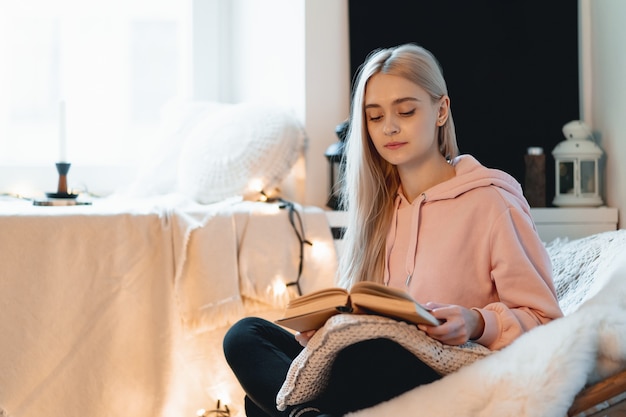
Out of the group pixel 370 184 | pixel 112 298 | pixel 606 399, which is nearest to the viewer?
pixel 606 399

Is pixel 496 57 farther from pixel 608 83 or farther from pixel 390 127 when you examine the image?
pixel 390 127

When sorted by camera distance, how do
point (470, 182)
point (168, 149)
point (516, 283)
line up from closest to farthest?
point (516, 283) < point (470, 182) < point (168, 149)

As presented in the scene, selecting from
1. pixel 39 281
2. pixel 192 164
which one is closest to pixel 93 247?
pixel 39 281

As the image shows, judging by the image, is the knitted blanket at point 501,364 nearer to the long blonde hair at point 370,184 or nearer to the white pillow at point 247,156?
the long blonde hair at point 370,184

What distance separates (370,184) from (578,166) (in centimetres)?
96

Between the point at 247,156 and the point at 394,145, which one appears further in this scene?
the point at 247,156

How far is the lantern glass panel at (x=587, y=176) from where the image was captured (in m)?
2.26

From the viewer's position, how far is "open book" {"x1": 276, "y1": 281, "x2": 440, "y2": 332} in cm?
106

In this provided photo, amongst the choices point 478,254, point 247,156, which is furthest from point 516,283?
point 247,156

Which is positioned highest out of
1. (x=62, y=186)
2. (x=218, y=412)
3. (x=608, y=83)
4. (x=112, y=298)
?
(x=608, y=83)

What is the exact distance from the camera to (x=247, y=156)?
7.61ft

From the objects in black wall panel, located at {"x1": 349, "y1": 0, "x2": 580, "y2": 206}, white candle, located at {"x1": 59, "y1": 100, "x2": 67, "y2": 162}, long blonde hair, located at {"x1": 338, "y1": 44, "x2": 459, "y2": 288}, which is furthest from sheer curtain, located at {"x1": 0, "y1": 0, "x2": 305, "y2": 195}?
long blonde hair, located at {"x1": 338, "y1": 44, "x2": 459, "y2": 288}

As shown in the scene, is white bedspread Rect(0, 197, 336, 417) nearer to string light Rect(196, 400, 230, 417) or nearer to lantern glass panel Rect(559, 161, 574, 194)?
string light Rect(196, 400, 230, 417)

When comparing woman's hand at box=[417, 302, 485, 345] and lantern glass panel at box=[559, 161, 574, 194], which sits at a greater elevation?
lantern glass panel at box=[559, 161, 574, 194]
